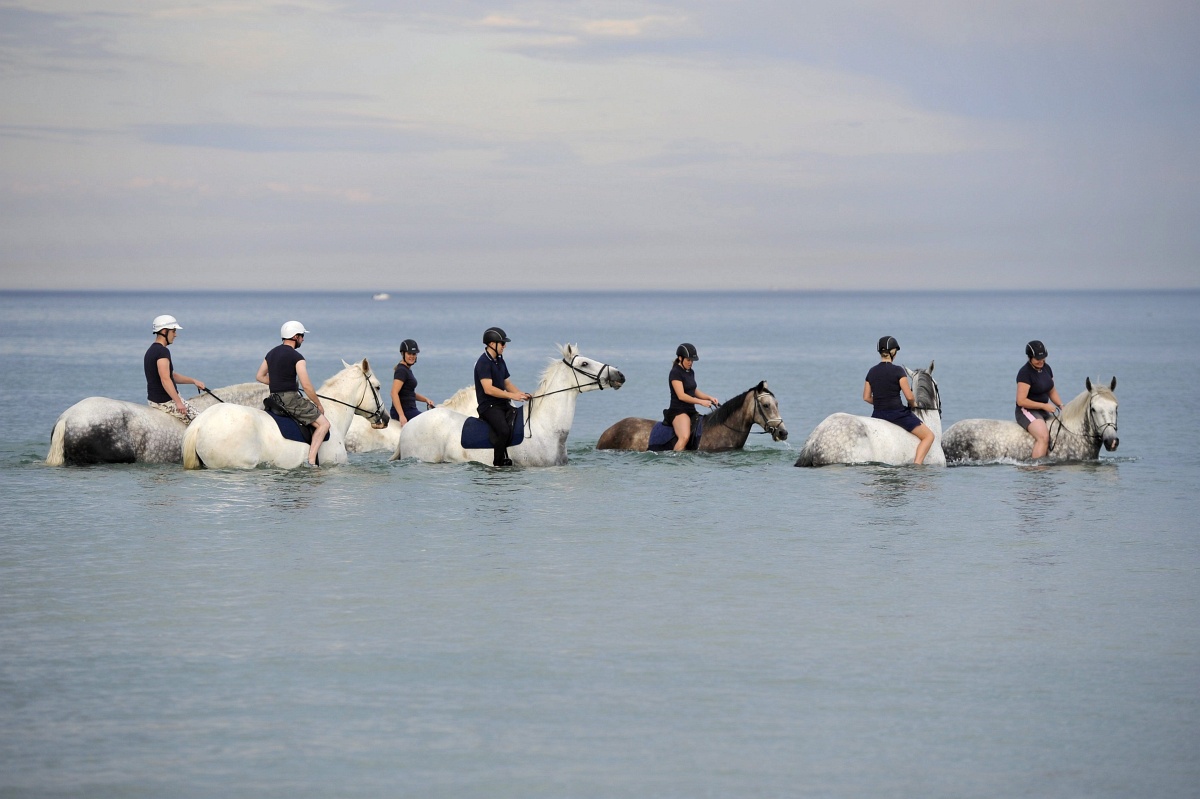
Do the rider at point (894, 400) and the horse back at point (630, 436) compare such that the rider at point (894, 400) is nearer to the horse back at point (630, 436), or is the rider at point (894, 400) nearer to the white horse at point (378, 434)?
the horse back at point (630, 436)

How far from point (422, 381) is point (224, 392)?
2700cm

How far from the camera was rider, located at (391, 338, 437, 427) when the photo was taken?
1870cm

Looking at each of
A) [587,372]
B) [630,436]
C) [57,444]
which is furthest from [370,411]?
[630,436]

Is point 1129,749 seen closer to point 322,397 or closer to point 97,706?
point 97,706

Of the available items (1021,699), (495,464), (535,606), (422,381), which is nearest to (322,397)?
(495,464)

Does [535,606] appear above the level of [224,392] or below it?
below

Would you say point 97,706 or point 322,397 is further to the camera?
point 322,397

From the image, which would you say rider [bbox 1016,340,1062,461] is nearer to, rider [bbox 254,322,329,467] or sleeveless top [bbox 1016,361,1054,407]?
sleeveless top [bbox 1016,361,1054,407]

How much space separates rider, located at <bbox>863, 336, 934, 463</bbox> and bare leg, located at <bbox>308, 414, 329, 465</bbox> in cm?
712

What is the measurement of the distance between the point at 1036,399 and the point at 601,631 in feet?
35.5

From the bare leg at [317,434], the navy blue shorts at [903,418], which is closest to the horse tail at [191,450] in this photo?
the bare leg at [317,434]

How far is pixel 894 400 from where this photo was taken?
17.5 metres

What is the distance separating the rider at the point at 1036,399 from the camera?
17750mm

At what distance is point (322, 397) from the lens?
56.7 ft
